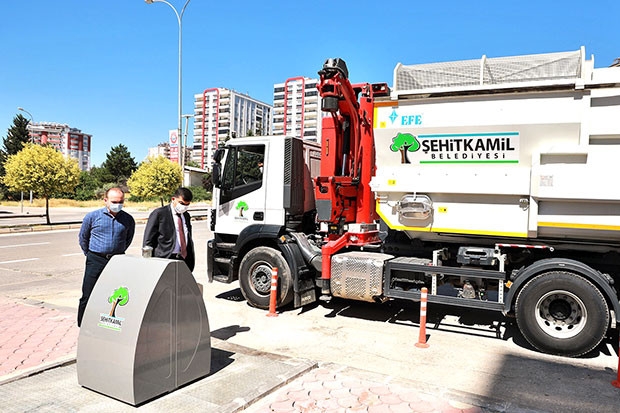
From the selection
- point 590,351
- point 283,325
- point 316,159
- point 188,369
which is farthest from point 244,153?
point 590,351

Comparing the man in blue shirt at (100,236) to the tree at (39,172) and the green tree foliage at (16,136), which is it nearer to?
the tree at (39,172)

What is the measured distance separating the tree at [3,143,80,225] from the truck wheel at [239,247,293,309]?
18.2 m

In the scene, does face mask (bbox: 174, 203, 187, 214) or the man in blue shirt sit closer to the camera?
the man in blue shirt

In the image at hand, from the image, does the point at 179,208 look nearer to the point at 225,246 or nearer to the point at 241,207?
the point at 241,207

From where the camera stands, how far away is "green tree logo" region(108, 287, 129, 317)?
12.4 ft

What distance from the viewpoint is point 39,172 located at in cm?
2141

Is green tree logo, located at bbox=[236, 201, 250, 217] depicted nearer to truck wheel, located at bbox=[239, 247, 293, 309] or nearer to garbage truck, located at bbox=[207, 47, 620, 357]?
garbage truck, located at bbox=[207, 47, 620, 357]

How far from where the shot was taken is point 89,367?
12.8ft

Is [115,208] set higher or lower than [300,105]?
lower

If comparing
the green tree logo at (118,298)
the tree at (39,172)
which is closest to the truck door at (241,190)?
the green tree logo at (118,298)

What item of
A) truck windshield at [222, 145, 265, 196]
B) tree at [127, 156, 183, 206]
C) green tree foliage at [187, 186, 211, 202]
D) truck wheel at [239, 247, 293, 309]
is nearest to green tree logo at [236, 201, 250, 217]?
truck windshield at [222, 145, 265, 196]

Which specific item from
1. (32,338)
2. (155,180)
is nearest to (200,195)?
(155,180)

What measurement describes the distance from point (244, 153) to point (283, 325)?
292 cm

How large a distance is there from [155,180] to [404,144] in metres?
28.1
